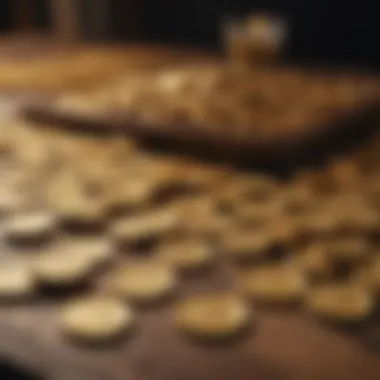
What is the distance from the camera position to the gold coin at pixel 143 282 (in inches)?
24.0

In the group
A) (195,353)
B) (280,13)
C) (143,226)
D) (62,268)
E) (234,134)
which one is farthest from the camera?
(280,13)

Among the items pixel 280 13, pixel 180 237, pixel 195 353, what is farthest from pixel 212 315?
pixel 280 13

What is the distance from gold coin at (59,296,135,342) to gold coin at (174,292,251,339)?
0.14 ft

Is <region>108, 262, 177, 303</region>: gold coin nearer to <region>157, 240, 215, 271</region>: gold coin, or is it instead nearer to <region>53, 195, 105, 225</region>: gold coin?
<region>157, 240, 215, 271</region>: gold coin

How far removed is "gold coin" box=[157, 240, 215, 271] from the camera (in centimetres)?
67

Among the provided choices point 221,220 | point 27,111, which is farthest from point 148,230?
point 27,111

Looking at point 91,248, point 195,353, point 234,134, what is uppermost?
point 234,134

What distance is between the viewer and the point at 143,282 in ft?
2.05

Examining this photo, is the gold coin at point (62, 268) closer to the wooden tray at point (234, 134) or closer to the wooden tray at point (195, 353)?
the wooden tray at point (195, 353)

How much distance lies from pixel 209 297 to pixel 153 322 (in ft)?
0.20

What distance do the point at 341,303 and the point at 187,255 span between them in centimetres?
16

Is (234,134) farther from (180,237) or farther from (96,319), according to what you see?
(96,319)

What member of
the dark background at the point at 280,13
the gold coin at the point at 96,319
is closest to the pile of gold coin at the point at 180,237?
the gold coin at the point at 96,319

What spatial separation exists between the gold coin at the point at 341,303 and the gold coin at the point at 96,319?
15cm
